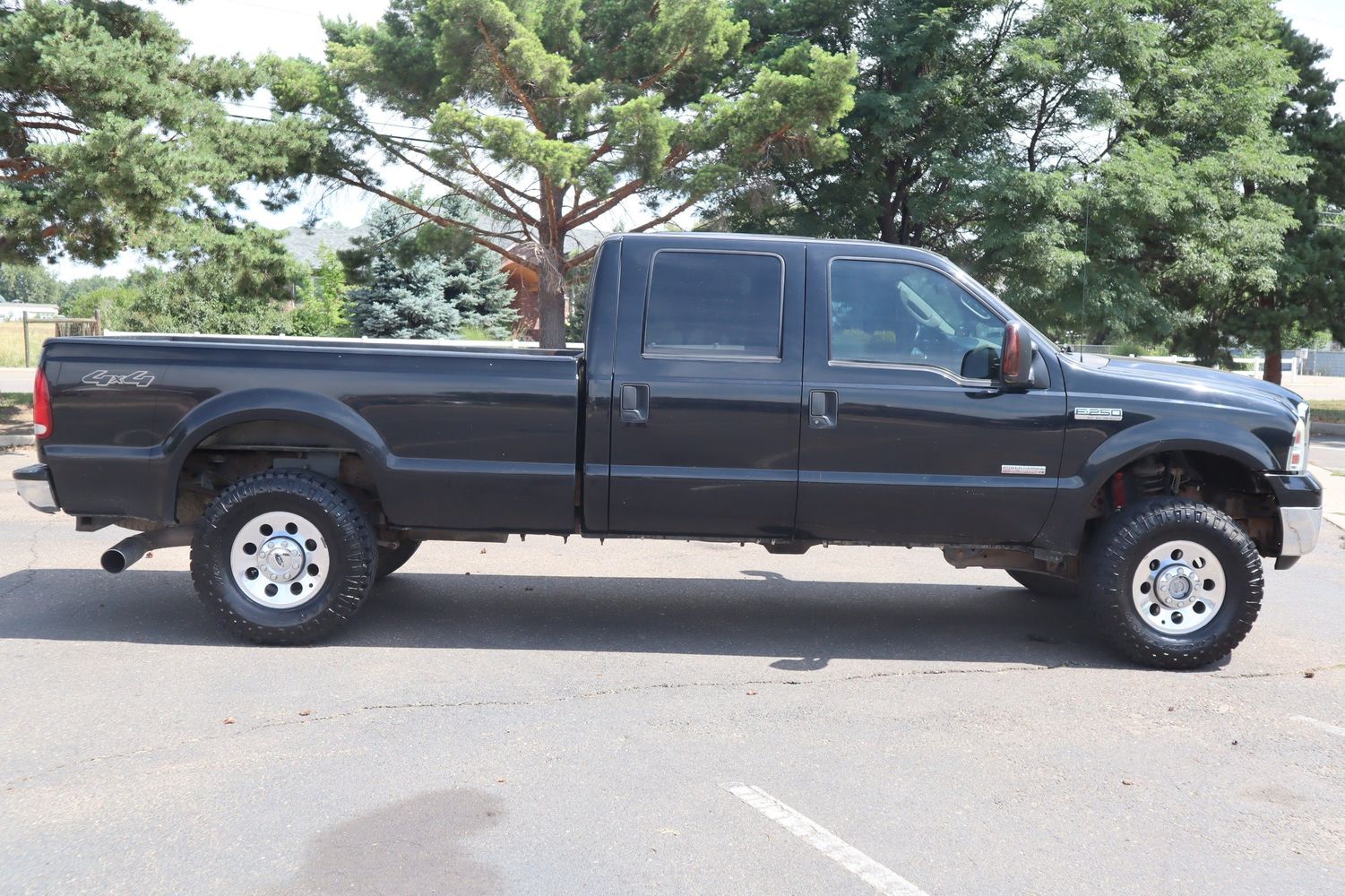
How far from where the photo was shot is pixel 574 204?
28.7 metres

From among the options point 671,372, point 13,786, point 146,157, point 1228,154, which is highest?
point 1228,154

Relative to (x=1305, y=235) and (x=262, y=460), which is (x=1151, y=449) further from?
(x=1305, y=235)

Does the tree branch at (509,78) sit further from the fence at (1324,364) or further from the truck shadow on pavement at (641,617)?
the fence at (1324,364)

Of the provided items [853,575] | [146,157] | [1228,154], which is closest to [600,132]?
[146,157]

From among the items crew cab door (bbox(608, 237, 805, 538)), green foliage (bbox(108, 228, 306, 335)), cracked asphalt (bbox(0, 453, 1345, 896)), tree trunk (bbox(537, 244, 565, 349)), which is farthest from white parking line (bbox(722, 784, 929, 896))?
tree trunk (bbox(537, 244, 565, 349))

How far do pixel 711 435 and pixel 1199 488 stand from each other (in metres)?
2.80

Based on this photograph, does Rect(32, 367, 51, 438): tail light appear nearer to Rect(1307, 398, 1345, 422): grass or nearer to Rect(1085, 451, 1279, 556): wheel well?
Rect(1085, 451, 1279, 556): wheel well

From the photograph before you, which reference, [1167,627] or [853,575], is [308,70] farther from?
[1167,627]

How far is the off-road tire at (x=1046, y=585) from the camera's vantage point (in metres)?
7.73

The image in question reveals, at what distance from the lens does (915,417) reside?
600 centimetres

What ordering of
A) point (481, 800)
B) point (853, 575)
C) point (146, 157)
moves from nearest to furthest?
point (481, 800) → point (853, 575) → point (146, 157)

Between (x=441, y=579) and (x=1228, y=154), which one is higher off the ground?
(x=1228, y=154)

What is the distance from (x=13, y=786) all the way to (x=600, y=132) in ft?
82.5

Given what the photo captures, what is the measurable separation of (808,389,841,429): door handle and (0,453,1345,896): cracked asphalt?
1.22m
